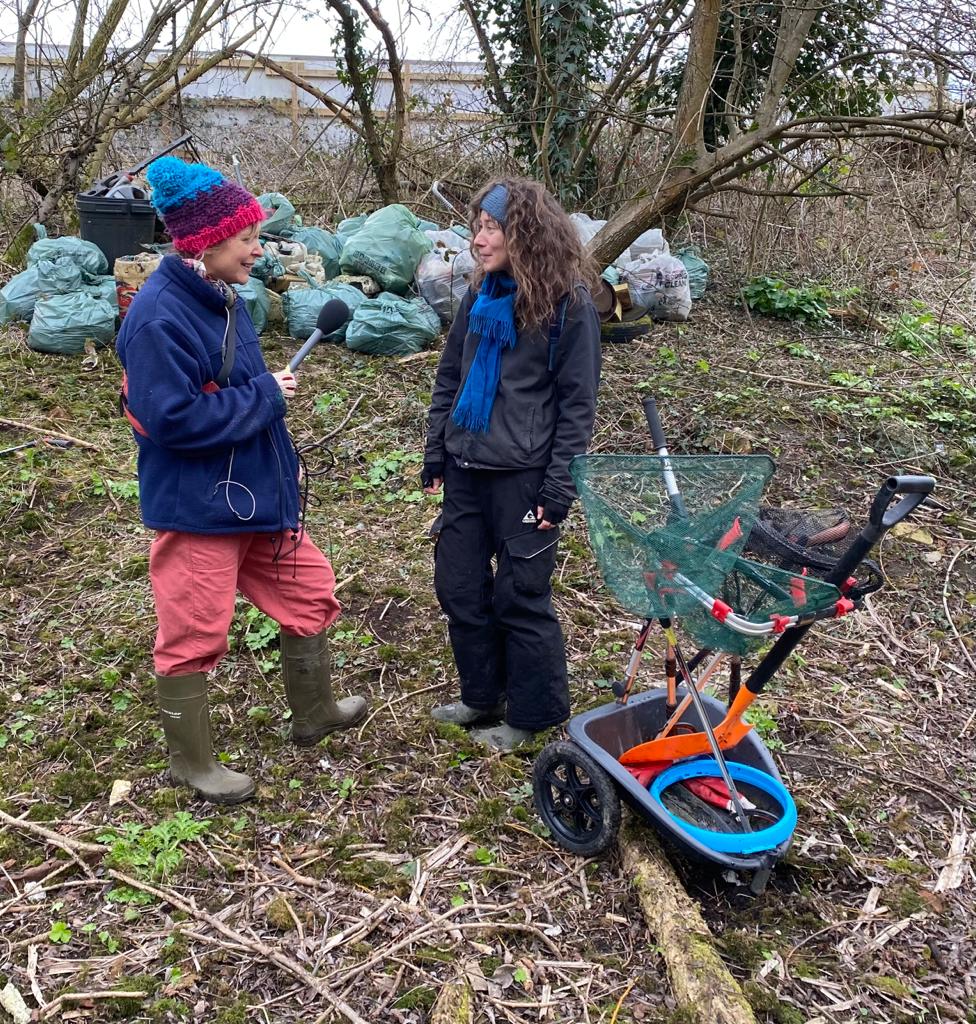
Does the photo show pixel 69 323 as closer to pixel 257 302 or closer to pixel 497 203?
pixel 257 302

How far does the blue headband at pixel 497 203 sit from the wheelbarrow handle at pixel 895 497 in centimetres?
145

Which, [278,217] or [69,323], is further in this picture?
[278,217]

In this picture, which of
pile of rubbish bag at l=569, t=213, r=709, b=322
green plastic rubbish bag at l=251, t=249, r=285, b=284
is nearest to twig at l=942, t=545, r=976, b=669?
pile of rubbish bag at l=569, t=213, r=709, b=322

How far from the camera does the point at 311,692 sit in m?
3.22

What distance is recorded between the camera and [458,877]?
2.69 m

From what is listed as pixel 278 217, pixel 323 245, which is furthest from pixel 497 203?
pixel 278 217

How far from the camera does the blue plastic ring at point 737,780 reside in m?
2.44

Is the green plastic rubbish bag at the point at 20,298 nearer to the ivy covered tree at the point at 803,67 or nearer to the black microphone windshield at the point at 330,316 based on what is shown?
the black microphone windshield at the point at 330,316

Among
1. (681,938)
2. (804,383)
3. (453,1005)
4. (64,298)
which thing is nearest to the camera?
(453,1005)

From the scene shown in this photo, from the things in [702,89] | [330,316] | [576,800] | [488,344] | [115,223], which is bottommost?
[576,800]

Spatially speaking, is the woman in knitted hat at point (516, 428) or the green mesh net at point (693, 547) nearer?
the green mesh net at point (693, 547)

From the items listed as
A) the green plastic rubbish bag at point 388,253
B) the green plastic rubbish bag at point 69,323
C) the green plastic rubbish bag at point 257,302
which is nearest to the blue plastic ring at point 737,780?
the green plastic rubbish bag at point 257,302

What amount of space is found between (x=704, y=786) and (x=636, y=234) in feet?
16.7

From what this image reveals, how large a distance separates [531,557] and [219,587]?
3.28 feet
